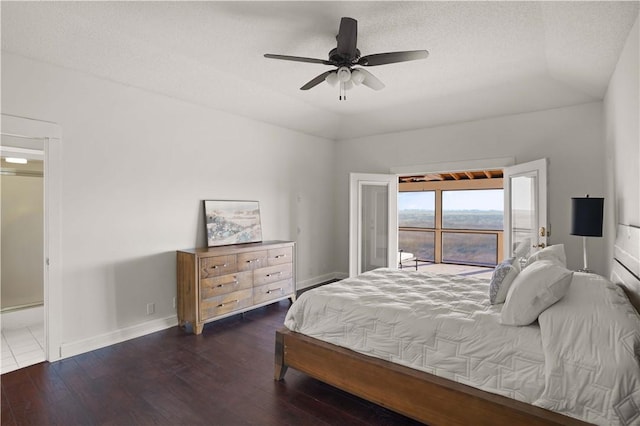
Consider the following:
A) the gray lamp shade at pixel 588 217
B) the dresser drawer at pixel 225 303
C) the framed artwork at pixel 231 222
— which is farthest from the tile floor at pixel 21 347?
the gray lamp shade at pixel 588 217

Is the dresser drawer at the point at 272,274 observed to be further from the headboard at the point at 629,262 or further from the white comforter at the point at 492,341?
the headboard at the point at 629,262

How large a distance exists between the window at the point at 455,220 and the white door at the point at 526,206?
359 centimetres

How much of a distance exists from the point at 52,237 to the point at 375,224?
4.45m

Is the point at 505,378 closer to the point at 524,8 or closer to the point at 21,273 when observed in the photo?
the point at 524,8

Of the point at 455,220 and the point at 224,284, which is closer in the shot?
the point at 224,284

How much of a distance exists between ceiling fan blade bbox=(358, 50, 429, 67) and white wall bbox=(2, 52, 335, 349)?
8.28 ft

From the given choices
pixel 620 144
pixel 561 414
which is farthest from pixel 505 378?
pixel 620 144

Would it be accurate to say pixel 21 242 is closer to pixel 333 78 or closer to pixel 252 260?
pixel 252 260

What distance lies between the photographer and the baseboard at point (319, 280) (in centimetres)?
579

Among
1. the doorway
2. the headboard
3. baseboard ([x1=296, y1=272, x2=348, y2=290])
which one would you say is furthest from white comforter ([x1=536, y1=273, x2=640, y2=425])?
the doorway

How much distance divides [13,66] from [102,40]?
785mm

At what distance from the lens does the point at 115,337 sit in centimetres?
350

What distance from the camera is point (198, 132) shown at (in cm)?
429

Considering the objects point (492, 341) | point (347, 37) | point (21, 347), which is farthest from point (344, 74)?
point (21, 347)
